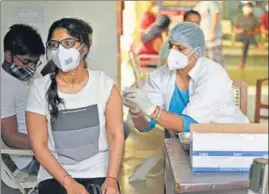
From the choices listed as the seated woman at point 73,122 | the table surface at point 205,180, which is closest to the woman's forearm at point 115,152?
the seated woman at point 73,122

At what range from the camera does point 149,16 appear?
6.49 m

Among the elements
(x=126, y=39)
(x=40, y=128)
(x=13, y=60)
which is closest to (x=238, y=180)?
(x=40, y=128)

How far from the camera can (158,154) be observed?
3455 millimetres

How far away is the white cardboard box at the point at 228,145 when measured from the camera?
5.02 ft

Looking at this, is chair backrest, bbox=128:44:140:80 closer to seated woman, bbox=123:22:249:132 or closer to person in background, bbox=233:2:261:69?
person in background, bbox=233:2:261:69

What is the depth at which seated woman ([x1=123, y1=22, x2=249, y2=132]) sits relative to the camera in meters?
2.16

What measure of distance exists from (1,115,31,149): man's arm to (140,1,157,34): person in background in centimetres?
415

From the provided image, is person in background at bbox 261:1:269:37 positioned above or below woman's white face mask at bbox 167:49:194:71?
below

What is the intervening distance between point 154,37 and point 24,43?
3603mm

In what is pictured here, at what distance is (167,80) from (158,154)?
44.9 inches

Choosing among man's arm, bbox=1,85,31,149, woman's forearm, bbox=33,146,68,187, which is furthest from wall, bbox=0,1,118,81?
woman's forearm, bbox=33,146,68,187

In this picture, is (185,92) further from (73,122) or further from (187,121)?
(73,122)

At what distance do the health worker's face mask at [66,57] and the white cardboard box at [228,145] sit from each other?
0.64 meters

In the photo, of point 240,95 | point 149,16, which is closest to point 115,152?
point 240,95
